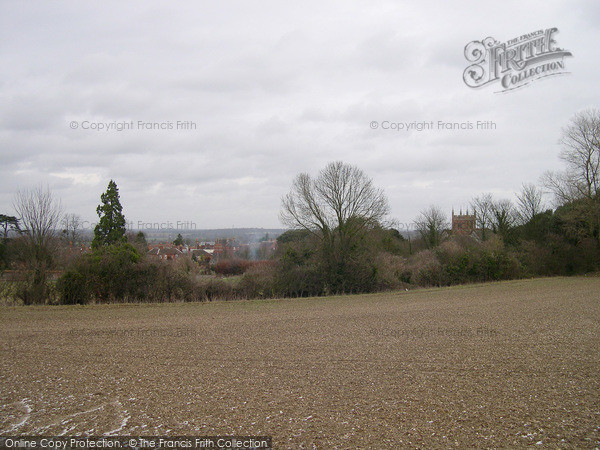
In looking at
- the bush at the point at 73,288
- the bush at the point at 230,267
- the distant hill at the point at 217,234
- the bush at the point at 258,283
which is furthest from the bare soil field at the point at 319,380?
the distant hill at the point at 217,234

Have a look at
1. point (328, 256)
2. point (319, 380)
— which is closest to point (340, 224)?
point (328, 256)

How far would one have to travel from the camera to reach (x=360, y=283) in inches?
963

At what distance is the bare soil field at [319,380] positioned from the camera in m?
4.96

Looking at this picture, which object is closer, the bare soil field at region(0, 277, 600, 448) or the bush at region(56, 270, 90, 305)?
the bare soil field at region(0, 277, 600, 448)

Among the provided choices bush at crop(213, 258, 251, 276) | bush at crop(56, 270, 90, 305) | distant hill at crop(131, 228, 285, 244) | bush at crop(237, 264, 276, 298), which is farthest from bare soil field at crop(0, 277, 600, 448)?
distant hill at crop(131, 228, 285, 244)

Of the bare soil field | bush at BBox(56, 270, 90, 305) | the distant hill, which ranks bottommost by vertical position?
the bare soil field

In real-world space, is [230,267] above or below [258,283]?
above

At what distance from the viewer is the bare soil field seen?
496 centimetres

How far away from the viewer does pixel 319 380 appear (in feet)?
22.3

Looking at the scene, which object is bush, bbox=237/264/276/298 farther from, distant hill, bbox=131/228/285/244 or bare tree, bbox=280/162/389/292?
distant hill, bbox=131/228/285/244

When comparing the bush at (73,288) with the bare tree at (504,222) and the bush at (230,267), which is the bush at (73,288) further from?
the bare tree at (504,222)

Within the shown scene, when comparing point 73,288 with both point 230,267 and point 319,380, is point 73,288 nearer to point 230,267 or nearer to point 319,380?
point 230,267

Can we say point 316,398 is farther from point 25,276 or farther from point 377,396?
point 25,276

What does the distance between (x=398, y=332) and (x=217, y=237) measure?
134 feet
